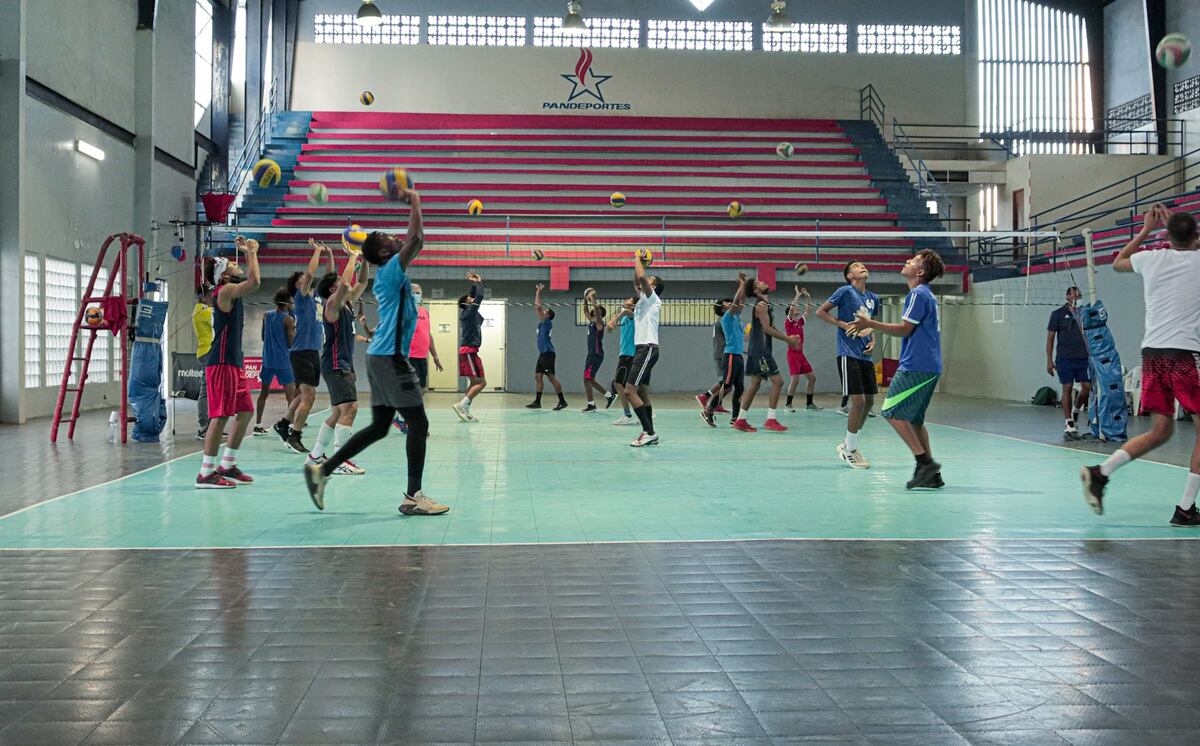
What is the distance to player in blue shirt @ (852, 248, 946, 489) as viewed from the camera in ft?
27.2

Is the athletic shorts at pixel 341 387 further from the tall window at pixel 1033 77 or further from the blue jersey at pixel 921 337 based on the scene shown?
the tall window at pixel 1033 77

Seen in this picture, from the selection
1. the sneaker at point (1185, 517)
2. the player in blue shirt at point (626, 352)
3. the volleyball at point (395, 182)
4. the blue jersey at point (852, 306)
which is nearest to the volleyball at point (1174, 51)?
the blue jersey at point (852, 306)

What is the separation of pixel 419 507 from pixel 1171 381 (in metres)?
5.07

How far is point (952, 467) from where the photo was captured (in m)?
9.97

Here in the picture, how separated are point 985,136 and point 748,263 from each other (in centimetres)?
1065

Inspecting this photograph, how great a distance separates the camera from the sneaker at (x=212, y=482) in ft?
28.0

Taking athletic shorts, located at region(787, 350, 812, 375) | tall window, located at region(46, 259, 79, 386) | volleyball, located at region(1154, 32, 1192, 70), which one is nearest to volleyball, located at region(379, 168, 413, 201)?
volleyball, located at region(1154, 32, 1192, 70)

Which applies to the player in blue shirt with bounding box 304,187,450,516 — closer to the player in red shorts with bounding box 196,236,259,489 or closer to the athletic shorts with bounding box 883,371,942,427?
the player in red shorts with bounding box 196,236,259,489

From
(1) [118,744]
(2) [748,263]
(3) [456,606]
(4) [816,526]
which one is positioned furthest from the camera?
(2) [748,263]

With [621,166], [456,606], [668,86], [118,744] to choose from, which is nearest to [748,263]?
[621,166]

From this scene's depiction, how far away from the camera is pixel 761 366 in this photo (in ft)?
53.5

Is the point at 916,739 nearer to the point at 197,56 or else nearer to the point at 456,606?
the point at 456,606

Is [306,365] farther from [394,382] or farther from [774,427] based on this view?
[774,427]

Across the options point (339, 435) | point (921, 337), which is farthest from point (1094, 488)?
point (339, 435)
